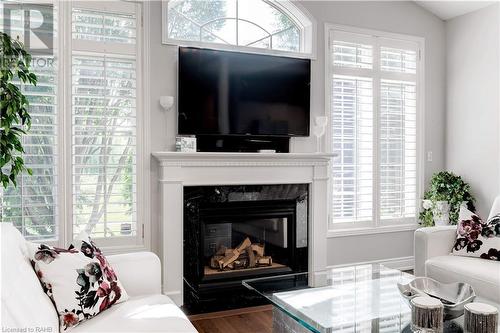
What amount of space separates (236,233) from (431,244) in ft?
5.18

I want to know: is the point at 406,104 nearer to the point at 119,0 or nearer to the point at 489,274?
the point at 489,274

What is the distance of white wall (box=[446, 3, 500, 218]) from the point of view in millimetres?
4353

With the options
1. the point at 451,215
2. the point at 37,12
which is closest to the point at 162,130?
the point at 37,12

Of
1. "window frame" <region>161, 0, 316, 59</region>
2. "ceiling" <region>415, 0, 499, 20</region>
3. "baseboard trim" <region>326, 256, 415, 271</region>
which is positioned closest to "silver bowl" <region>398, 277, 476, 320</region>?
"baseboard trim" <region>326, 256, 415, 271</region>

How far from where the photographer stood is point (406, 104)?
4641mm

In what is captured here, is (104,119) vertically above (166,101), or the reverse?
(166,101)

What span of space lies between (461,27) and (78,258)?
451 centimetres

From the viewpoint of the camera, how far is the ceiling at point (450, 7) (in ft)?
14.5

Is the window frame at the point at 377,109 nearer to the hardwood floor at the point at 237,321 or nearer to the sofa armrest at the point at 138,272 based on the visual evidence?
the hardwood floor at the point at 237,321

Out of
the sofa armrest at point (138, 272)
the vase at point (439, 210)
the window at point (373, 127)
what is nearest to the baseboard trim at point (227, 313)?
the sofa armrest at point (138, 272)

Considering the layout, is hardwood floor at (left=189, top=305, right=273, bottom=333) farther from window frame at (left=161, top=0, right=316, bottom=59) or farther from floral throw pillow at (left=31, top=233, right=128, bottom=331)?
window frame at (left=161, top=0, right=316, bottom=59)

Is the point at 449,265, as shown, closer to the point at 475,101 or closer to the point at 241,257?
the point at 241,257

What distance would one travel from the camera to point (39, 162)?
3.20 metres

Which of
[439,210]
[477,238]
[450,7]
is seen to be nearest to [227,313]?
[477,238]
